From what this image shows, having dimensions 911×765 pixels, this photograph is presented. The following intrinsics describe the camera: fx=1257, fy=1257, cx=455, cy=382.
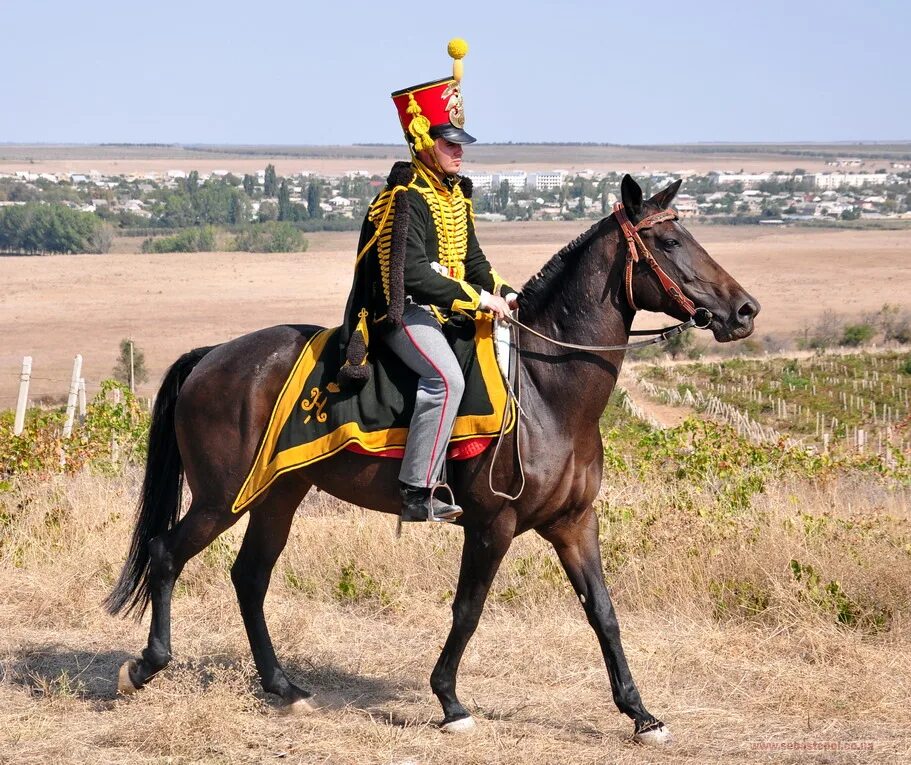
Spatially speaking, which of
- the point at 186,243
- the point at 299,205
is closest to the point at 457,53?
the point at 186,243

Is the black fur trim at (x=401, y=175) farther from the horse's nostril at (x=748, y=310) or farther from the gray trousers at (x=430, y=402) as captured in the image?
the horse's nostril at (x=748, y=310)

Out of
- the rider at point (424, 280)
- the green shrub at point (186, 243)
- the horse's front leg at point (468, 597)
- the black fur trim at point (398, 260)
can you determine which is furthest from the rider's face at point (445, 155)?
the green shrub at point (186, 243)

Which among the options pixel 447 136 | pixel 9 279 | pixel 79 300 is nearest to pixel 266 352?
pixel 447 136

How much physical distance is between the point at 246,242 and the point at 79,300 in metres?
41.2

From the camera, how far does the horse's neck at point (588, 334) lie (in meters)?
5.83

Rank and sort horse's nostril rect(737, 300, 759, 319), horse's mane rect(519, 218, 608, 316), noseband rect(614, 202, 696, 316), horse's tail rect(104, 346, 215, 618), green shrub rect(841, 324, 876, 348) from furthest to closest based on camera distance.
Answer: green shrub rect(841, 324, 876, 348)
horse's tail rect(104, 346, 215, 618)
horse's mane rect(519, 218, 608, 316)
noseband rect(614, 202, 696, 316)
horse's nostril rect(737, 300, 759, 319)

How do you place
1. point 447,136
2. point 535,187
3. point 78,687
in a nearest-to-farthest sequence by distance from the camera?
point 447,136 → point 78,687 → point 535,187

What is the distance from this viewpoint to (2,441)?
11461mm

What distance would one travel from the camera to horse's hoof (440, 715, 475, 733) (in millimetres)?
5832

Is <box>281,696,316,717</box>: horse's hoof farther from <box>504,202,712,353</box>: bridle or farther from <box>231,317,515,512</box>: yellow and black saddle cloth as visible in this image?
<box>504,202,712,353</box>: bridle

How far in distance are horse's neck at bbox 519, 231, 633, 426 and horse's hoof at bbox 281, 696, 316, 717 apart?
6.29 ft

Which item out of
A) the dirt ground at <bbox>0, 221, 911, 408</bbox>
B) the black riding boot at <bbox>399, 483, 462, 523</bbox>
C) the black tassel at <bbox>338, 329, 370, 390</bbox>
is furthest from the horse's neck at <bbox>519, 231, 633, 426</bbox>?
the dirt ground at <bbox>0, 221, 911, 408</bbox>

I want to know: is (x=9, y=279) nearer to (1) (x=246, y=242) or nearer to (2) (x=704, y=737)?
(1) (x=246, y=242)

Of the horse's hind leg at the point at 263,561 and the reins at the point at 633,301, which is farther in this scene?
the horse's hind leg at the point at 263,561
